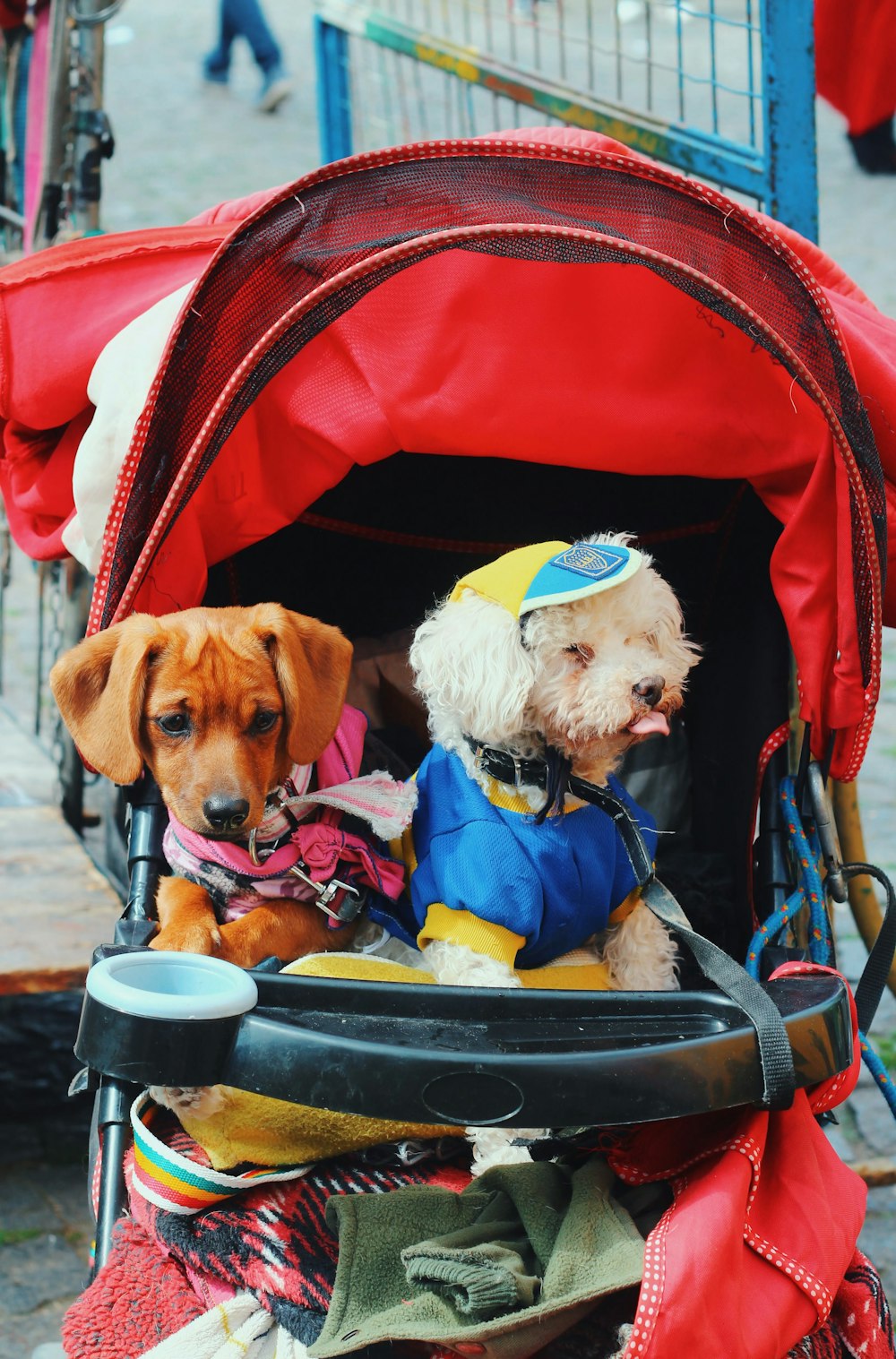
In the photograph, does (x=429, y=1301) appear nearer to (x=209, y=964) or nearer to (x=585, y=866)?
(x=209, y=964)

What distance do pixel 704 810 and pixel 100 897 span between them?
1.35 meters

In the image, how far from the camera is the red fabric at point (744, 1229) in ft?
4.84

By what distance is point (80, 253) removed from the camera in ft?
7.66

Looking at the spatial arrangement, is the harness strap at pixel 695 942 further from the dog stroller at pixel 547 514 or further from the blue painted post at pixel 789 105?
the blue painted post at pixel 789 105

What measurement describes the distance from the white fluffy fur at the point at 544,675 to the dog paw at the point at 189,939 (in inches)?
12.5

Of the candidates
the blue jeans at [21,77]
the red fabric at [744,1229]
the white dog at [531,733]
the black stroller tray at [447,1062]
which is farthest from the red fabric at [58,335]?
the blue jeans at [21,77]

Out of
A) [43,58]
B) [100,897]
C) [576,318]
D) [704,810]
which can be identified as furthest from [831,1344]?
[43,58]

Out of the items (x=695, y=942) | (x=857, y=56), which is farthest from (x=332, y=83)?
(x=695, y=942)

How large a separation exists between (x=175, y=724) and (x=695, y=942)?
30.6 inches

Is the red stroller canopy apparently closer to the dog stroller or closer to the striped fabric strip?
the dog stroller

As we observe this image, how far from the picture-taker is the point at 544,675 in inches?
76.4

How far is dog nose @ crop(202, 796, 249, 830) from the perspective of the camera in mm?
1870

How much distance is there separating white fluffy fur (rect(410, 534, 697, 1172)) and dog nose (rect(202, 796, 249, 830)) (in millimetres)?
334

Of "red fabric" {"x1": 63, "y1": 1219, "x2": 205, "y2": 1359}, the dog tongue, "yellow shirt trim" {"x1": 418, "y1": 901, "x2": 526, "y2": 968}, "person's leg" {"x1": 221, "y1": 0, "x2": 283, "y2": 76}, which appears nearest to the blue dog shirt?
"yellow shirt trim" {"x1": 418, "y1": 901, "x2": 526, "y2": 968}
